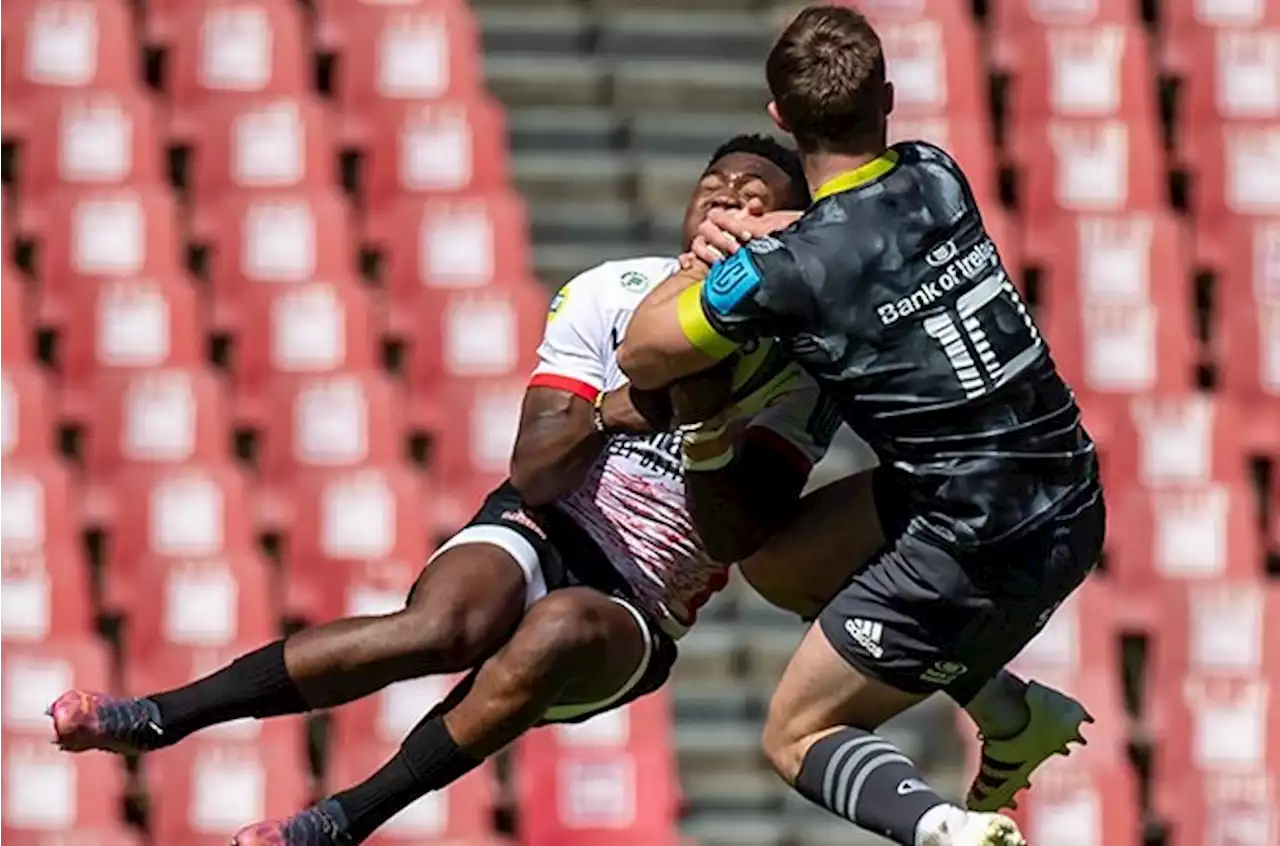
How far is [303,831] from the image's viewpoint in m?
5.70

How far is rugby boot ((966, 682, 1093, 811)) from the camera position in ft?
19.7

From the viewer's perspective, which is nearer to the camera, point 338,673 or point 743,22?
point 338,673

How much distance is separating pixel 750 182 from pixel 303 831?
4.49ft

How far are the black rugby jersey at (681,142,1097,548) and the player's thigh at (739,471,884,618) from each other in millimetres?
262

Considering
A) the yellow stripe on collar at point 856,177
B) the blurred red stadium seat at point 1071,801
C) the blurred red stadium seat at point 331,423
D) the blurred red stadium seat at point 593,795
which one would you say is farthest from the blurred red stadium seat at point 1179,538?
the yellow stripe on collar at point 856,177

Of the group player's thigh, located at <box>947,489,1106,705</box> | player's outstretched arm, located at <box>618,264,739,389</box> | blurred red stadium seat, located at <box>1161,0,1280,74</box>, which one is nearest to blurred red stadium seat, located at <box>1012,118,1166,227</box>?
blurred red stadium seat, located at <box>1161,0,1280,74</box>

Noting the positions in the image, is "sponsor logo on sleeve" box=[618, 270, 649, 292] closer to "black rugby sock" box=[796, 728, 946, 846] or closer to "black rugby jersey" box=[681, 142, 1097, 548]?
"black rugby jersey" box=[681, 142, 1097, 548]

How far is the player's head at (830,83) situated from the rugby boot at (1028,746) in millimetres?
1153

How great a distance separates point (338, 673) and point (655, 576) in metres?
0.61

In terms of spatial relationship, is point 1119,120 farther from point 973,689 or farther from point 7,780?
point 973,689

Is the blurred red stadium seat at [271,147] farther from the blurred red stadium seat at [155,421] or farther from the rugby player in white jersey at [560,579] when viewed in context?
the rugby player in white jersey at [560,579]

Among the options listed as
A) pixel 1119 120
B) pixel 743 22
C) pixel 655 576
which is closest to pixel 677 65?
pixel 743 22

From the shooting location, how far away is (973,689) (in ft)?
19.1

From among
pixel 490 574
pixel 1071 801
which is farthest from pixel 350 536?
pixel 490 574
